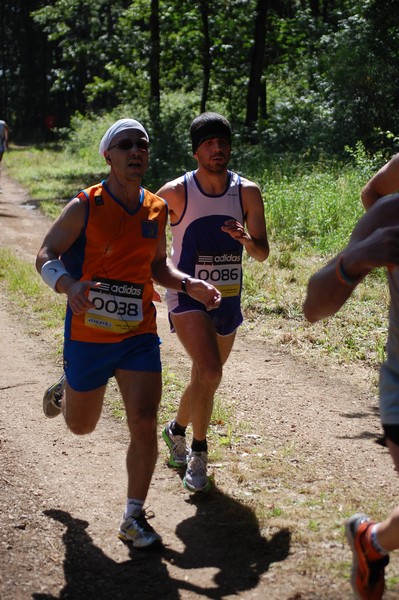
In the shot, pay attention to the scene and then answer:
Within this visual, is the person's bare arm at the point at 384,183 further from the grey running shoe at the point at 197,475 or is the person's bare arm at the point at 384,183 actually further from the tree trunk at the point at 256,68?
the tree trunk at the point at 256,68

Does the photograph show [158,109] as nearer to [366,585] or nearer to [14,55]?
[366,585]

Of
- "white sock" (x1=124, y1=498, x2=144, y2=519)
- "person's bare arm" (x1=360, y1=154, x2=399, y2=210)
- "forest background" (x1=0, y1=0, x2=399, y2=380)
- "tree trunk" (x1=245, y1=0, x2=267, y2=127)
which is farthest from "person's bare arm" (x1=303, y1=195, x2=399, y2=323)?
A: "tree trunk" (x1=245, y1=0, x2=267, y2=127)

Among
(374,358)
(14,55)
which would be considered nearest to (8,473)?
(374,358)

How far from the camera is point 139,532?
4625 millimetres

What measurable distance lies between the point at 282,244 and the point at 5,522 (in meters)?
8.66

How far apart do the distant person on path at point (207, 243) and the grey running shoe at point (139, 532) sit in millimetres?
758

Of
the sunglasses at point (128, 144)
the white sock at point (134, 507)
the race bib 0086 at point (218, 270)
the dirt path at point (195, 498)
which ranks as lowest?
the dirt path at point (195, 498)

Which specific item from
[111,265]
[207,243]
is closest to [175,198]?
[207,243]

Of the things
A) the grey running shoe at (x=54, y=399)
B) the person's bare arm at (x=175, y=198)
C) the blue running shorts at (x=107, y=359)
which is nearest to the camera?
the blue running shorts at (x=107, y=359)

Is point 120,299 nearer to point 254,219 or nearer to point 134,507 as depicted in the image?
point 134,507

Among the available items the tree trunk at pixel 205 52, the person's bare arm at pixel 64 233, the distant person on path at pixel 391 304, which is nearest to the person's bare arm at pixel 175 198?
the person's bare arm at pixel 64 233

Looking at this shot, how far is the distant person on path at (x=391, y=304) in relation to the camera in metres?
2.91

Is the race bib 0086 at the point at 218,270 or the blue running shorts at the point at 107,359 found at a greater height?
the race bib 0086 at the point at 218,270

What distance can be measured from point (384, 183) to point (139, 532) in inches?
81.5
